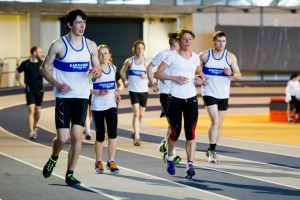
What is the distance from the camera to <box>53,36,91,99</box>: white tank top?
1132 centimetres

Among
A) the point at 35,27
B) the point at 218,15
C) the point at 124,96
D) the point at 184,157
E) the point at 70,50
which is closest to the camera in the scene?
the point at 70,50

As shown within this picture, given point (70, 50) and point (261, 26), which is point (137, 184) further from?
point (261, 26)

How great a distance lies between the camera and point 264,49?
158ft

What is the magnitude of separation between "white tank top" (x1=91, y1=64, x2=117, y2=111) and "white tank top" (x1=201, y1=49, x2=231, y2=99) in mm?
1680

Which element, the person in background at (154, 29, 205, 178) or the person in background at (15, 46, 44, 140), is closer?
the person in background at (154, 29, 205, 178)

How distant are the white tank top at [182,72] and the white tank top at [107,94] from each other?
1036 millimetres

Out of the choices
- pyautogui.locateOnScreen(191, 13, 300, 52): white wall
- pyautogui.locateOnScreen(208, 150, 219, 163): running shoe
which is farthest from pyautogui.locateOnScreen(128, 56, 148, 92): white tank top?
pyautogui.locateOnScreen(191, 13, 300, 52): white wall

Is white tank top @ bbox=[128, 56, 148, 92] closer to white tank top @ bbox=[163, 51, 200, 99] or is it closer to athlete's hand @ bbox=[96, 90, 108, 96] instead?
athlete's hand @ bbox=[96, 90, 108, 96]

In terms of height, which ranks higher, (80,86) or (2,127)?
(80,86)

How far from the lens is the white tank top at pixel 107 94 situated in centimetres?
1338

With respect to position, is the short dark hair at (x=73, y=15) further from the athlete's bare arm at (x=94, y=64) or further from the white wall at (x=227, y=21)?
the white wall at (x=227, y=21)

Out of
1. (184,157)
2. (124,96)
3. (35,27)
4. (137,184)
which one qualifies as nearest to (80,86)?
(137,184)

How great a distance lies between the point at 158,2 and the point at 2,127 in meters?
23.1

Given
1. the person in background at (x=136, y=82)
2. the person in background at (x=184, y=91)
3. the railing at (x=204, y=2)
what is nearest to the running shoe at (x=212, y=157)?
the person in background at (x=184, y=91)
